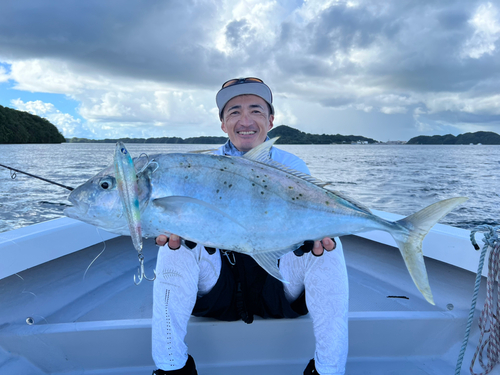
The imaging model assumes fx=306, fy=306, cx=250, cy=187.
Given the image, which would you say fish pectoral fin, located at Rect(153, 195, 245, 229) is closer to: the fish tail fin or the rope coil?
the fish tail fin

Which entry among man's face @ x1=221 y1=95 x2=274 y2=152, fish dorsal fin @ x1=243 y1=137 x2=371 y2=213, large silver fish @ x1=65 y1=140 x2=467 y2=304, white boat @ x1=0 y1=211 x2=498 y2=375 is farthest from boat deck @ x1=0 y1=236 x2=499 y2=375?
man's face @ x1=221 y1=95 x2=274 y2=152

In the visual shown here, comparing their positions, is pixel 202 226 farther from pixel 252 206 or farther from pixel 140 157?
pixel 140 157

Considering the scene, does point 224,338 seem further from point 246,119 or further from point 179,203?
point 246,119

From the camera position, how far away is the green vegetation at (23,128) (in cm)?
6750

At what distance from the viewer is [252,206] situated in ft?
5.04

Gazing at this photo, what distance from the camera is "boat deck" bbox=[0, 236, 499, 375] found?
216cm

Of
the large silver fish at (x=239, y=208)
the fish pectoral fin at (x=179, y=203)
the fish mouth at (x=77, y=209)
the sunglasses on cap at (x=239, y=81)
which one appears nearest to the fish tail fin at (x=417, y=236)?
the large silver fish at (x=239, y=208)

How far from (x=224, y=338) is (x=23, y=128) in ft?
308

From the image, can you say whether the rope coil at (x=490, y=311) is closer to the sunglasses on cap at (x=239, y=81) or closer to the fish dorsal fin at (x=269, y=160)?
the fish dorsal fin at (x=269, y=160)

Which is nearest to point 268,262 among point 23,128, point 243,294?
point 243,294

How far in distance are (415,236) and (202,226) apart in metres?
1.19

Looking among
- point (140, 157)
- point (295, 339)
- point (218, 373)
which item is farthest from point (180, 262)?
point (295, 339)

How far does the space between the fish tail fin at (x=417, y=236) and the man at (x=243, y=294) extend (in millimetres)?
390

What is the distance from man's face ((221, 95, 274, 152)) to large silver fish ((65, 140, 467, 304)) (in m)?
1.14
